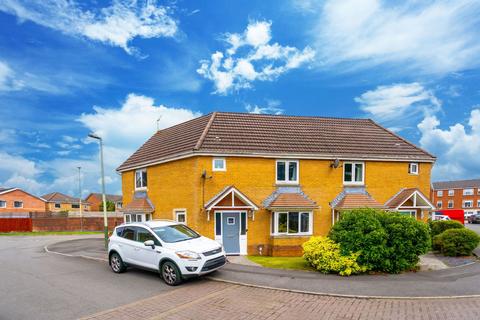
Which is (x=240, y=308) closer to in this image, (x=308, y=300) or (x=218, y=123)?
(x=308, y=300)

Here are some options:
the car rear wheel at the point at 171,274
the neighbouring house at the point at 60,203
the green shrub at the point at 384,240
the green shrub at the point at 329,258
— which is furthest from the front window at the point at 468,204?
the neighbouring house at the point at 60,203

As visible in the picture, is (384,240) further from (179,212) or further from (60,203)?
(60,203)


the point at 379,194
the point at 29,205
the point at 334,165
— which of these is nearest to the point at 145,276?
the point at 334,165

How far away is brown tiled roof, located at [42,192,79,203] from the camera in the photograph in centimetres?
6594

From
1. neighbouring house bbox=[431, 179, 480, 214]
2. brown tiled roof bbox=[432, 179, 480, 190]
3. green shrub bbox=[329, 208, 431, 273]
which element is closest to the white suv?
green shrub bbox=[329, 208, 431, 273]

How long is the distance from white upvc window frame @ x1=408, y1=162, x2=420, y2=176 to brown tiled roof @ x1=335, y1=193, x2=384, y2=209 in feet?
11.4

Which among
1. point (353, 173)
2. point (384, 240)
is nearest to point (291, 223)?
point (353, 173)

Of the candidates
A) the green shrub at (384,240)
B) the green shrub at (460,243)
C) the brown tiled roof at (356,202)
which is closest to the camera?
the green shrub at (384,240)

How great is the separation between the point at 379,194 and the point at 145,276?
13.7 meters

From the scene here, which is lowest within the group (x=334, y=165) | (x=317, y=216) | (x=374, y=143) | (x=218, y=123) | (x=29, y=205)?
(x=29, y=205)

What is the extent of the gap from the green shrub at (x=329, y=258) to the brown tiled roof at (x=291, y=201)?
3.77 metres

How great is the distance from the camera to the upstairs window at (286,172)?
16688 millimetres

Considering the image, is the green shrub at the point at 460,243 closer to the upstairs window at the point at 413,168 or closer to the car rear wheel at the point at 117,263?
the upstairs window at the point at 413,168

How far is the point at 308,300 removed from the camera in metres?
8.30
